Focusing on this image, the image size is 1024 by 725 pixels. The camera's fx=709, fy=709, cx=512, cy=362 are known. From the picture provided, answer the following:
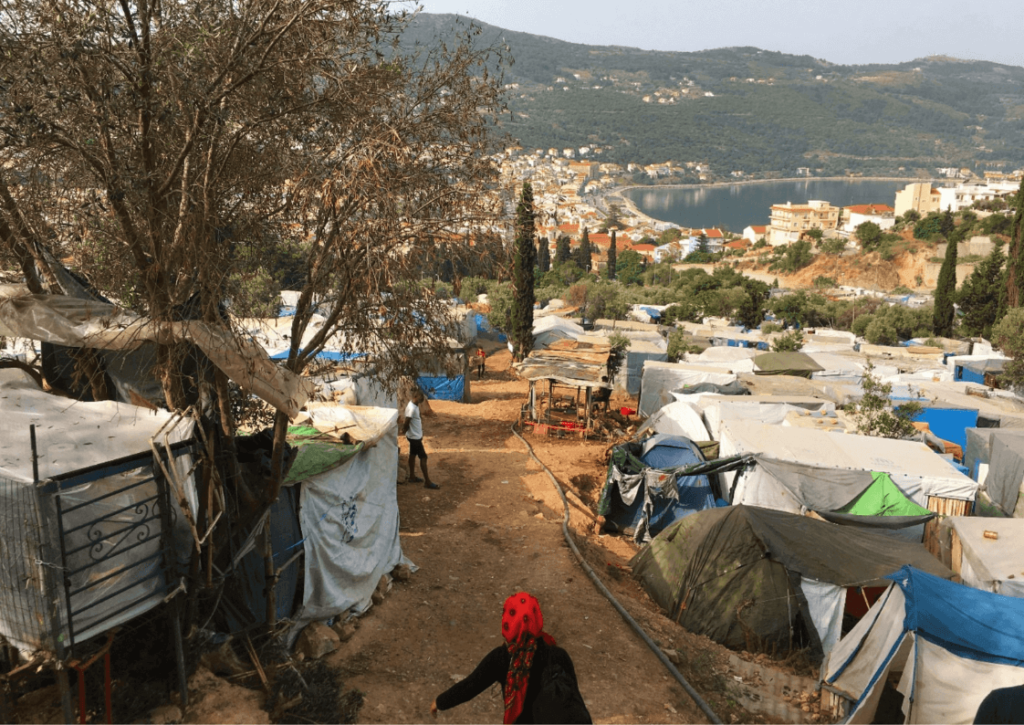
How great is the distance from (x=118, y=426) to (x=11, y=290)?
1891 millimetres

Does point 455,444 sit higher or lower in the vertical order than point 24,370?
lower

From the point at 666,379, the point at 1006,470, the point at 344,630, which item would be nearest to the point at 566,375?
the point at 666,379

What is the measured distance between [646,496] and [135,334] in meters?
8.74

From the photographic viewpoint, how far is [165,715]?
4.73 metres

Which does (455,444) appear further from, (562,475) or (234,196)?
(234,196)

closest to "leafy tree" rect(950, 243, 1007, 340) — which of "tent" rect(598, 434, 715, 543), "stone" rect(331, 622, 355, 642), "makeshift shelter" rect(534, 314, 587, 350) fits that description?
"makeshift shelter" rect(534, 314, 587, 350)

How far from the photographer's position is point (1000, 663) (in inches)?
230

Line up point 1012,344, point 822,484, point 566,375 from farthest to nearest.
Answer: point 1012,344
point 566,375
point 822,484

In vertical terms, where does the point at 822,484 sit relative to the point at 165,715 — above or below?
below

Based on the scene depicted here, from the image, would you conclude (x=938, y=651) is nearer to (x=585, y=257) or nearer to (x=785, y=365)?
(x=785, y=365)

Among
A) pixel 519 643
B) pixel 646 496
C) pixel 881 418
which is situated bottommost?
pixel 646 496

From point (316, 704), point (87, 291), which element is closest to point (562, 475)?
point (316, 704)

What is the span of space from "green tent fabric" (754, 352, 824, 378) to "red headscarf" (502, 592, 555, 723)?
66.5ft

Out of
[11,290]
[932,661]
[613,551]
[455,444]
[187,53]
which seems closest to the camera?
[187,53]
